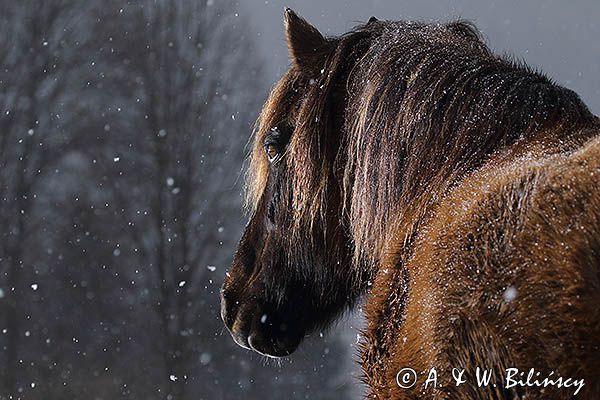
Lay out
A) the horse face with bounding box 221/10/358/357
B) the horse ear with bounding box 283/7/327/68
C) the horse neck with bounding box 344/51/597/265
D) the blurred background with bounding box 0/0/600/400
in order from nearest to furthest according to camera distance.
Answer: the horse neck with bounding box 344/51/597/265 < the horse face with bounding box 221/10/358/357 < the horse ear with bounding box 283/7/327/68 < the blurred background with bounding box 0/0/600/400

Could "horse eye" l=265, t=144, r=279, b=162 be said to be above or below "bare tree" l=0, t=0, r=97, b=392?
above

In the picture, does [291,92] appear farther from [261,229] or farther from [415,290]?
[415,290]

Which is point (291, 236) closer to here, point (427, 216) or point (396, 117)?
point (396, 117)

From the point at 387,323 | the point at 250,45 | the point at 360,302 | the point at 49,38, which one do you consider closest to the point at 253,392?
the point at 250,45

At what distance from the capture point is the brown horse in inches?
23.8

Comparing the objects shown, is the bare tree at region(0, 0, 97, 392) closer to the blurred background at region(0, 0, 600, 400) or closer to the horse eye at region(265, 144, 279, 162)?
the blurred background at region(0, 0, 600, 400)

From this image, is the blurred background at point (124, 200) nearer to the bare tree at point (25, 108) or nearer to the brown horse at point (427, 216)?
the bare tree at point (25, 108)

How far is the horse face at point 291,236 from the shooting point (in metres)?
1.10

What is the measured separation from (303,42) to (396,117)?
0.34 metres

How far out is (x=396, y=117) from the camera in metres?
0.98

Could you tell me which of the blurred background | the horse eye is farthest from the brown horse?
the blurred background

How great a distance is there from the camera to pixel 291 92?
3.99 feet

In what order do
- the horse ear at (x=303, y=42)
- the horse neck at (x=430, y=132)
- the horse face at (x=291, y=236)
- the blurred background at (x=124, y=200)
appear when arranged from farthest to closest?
the blurred background at (x=124, y=200) → the horse ear at (x=303, y=42) → the horse face at (x=291, y=236) → the horse neck at (x=430, y=132)

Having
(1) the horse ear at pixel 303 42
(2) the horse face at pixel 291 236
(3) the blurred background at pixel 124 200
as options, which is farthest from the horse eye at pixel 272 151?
(3) the blurred background at pixel 124 200
